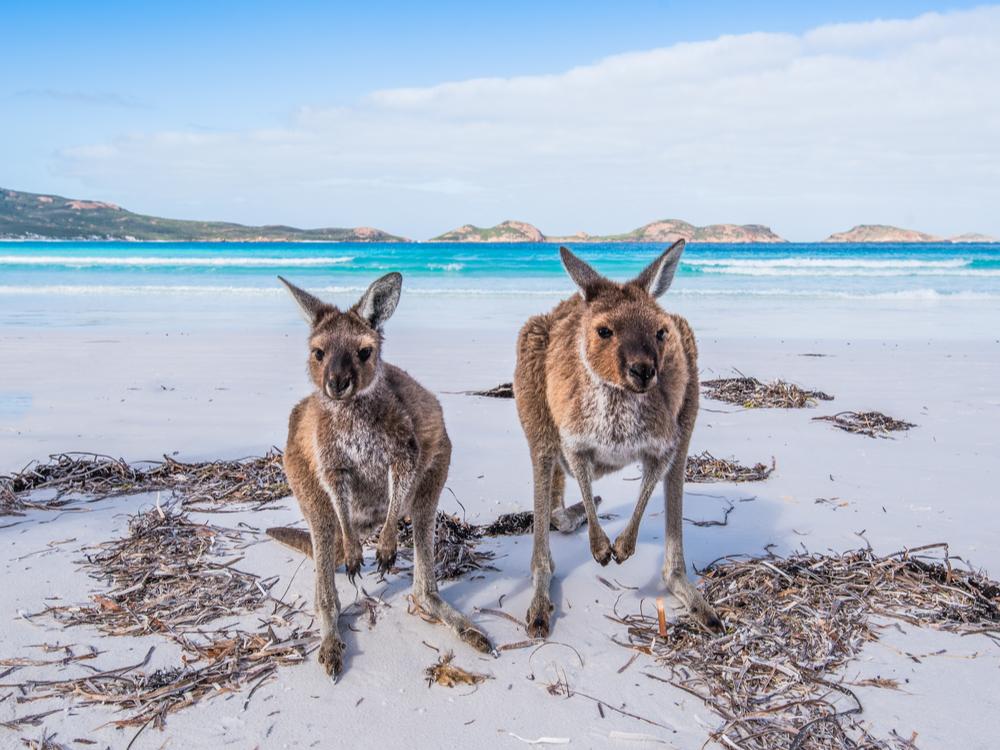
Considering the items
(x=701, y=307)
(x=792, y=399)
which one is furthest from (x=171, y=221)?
(x=792, y=399)

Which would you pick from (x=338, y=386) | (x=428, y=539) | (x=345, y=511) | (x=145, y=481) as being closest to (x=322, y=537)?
(x=345, y=511)

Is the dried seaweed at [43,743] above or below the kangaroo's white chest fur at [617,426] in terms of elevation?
below

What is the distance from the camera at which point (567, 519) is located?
11.5 ft

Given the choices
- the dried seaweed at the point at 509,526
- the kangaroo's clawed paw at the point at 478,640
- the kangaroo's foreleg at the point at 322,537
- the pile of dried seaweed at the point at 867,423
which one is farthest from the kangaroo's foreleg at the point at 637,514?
the pile of dried seaweed at the point at 867,423

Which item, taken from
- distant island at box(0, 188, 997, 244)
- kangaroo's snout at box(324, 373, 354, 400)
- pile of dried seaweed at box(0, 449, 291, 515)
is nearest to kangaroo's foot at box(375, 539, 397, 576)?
kangaroo's snout at box(324, 373, 354, 400)

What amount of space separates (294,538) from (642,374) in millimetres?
1645

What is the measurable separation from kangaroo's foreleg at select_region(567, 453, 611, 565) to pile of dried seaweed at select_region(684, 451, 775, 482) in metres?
1.70

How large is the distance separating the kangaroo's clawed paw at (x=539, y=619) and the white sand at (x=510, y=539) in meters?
0.08

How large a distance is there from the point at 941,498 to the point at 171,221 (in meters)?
76.7

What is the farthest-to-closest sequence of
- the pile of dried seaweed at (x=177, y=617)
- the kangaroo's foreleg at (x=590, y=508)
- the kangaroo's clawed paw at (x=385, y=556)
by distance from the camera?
the kangaroo's foreleg at (x=590, y=508)
the kangaroo's clawed paw at (x=385, y=556)
the pile of dried seaweed at (x=177, y=617)

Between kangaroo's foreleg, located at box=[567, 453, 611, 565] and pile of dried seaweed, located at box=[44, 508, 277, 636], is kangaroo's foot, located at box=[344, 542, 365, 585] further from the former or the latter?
kangaroo's foreleg, located at box=[567, 453, 611, 565]

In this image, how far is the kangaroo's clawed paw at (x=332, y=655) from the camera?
7.67ft

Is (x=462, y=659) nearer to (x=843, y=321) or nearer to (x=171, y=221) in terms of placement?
(x=843, y=321)

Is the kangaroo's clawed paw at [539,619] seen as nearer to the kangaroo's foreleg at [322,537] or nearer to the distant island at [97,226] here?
the kangaroo's foreleg at [322,537]
